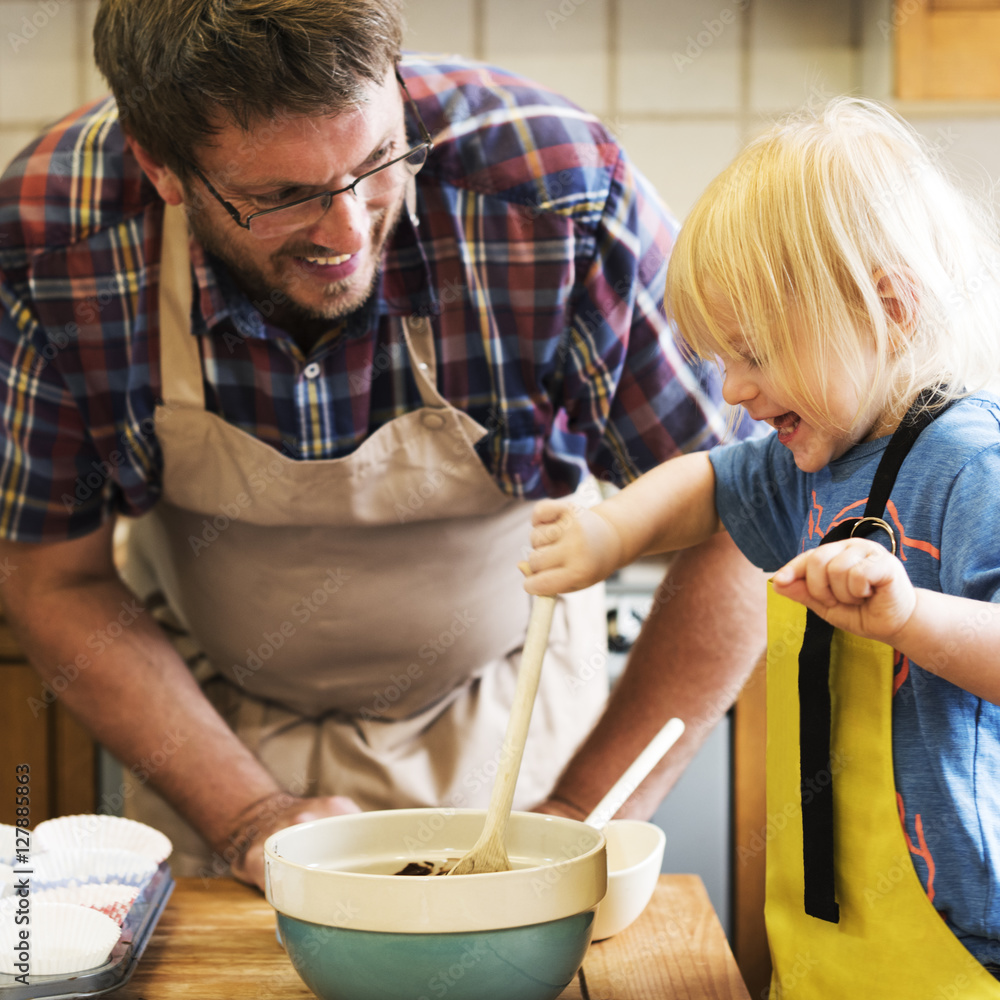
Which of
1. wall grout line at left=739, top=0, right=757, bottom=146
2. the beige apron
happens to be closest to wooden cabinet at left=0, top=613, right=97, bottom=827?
the beige apron

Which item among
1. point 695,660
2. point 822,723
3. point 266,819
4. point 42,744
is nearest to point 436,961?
point 822,723

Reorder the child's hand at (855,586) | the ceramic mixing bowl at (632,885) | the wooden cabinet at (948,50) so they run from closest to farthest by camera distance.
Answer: the child's hand at (855,586) < the ceramic mixing bowl at (632,885) < the wooden cabinet at (948,50)

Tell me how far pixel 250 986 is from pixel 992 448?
1.66ft

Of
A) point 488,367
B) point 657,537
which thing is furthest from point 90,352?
point 657,537

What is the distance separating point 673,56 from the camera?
2.00 m

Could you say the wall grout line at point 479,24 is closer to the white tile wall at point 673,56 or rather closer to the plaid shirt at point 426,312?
the white tile wall at point 673,56

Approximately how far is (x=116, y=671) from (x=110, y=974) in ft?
1.71

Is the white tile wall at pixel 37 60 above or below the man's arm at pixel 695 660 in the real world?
above

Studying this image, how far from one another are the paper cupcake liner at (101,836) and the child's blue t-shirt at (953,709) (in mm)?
488

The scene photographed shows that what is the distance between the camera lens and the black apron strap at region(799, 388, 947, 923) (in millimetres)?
593

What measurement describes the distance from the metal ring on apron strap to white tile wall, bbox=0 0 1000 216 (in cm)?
154

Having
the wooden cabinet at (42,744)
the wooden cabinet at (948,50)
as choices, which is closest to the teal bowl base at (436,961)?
the wooden cabinet at (42,744)

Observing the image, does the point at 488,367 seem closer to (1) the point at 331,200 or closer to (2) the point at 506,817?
(1) the point at 331,200

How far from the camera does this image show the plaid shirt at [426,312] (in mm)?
1010
